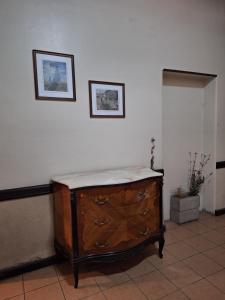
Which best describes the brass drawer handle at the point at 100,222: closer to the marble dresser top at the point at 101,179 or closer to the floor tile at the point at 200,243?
the marble dresser top at the point at 101,179

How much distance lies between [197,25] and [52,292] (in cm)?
342

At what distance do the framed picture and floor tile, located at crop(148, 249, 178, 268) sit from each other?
1816mm

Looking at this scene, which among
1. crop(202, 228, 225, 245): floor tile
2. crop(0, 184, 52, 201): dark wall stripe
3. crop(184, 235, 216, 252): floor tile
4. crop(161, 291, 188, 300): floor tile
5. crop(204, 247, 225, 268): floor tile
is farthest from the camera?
crop(202, 228, 225, 245): floor tile

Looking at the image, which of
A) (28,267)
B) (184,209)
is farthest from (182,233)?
(28,267)

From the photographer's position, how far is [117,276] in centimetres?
190

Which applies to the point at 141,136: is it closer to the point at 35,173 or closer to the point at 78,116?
the point at 78,116

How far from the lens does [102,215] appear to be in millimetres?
1740

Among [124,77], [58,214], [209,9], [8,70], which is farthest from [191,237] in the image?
[209,9]

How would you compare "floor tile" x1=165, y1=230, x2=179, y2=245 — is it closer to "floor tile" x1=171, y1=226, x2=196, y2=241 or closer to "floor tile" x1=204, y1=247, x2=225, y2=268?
"floor tile" x1=171, y1=226, x2=196, y2=241

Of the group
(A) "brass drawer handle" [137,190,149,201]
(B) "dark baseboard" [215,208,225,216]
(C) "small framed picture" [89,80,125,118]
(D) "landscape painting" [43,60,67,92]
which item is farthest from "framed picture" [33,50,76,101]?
(B) "dark baseboard" [215,208,225,216]

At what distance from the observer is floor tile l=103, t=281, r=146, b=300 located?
5.41ft

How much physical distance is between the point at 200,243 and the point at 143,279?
0.93m

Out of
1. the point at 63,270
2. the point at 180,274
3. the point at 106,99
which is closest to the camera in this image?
the point at 180,274

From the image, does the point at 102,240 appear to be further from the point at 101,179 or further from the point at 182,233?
the point at 182,233
